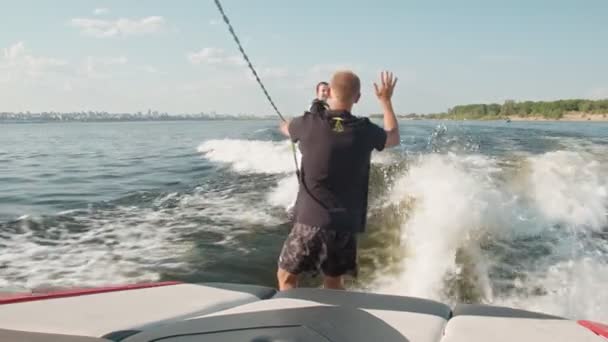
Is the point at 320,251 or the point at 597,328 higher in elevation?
the point at 320,251

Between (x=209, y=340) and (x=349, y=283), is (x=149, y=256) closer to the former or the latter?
(x=349, y=283)

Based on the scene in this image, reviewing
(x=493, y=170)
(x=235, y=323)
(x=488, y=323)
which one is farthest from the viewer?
(x=493, y=170)

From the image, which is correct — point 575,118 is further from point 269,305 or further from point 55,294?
point 55,294

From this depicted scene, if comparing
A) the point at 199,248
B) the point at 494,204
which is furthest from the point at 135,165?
the point at 494,204

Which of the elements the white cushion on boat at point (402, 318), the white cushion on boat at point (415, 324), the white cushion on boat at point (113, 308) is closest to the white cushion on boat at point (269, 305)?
the white cushion on boat at point (402, 318)

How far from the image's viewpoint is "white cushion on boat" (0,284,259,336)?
2570 mm

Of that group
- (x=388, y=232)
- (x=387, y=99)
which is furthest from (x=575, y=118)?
(x=387, y=99)

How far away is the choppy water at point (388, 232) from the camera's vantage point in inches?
233

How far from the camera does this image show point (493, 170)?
12852mm

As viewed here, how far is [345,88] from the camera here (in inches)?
128

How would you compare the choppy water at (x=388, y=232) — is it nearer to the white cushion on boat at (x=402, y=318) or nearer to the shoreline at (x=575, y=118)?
the white cushion on boat at (x=402, y=318)

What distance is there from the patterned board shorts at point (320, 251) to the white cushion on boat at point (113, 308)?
0.49 meters

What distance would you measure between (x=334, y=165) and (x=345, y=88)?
0.52m

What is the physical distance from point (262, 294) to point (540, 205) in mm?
7731
